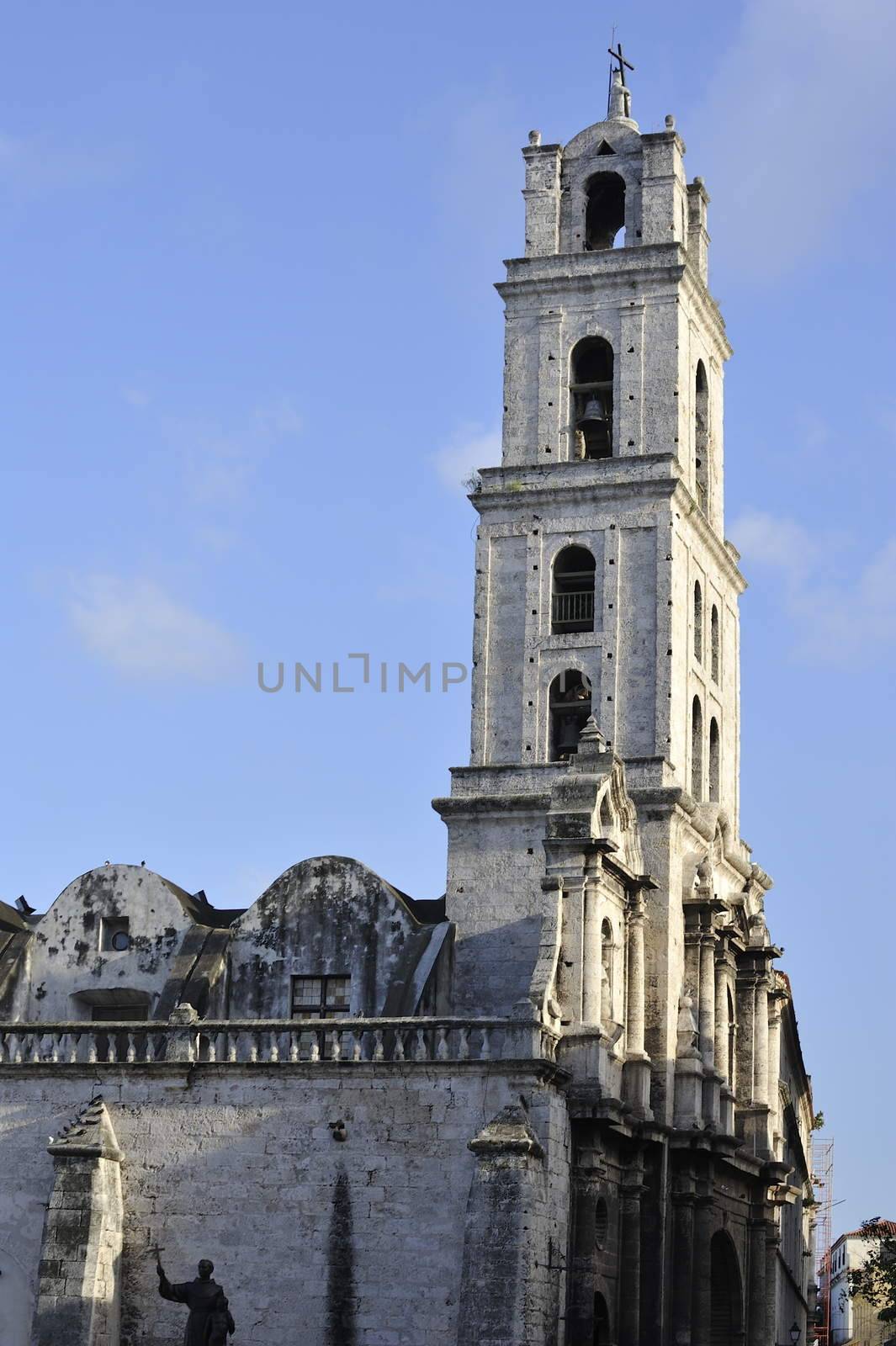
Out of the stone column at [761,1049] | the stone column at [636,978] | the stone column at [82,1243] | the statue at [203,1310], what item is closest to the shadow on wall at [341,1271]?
the statue at [203,1310]

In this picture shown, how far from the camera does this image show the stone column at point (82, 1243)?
35.2 meters

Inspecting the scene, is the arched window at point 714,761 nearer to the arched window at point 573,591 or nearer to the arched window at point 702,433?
the arched window at point 573,591

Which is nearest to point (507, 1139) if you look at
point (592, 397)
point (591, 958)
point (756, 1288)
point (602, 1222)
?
point (591, 958)

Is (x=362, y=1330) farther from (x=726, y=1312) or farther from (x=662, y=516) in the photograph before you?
(x=662, y=516)

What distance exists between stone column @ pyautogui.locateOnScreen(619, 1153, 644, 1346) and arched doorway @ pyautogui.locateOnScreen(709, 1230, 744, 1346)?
4845 mm

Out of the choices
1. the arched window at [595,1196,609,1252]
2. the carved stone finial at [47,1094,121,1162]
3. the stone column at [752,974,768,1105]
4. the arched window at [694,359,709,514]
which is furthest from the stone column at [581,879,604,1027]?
the arched window at [694,359,709,514]

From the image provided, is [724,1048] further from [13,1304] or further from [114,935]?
[13,1304]

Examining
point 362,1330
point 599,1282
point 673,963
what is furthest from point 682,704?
point 362,1330

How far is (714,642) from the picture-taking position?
48281 millimetres

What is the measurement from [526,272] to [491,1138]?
20359 mm

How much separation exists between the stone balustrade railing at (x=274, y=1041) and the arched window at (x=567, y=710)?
860 centimetres

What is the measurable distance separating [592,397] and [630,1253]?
17.7 m

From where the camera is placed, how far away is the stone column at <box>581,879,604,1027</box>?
38.2 metres

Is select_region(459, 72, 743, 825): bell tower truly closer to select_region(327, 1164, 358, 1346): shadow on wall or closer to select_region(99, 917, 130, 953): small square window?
select_region(99, 917, 130, 953): small square window
